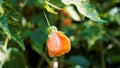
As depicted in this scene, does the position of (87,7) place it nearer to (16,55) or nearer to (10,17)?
(10,17)

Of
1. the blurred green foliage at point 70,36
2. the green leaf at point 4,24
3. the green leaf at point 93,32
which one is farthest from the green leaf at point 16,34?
the green leaf at point 93,32

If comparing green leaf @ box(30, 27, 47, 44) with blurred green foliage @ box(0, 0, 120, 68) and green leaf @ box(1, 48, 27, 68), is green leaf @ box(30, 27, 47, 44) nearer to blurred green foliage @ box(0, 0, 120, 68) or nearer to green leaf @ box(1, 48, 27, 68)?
blurred green foliage @ box(0, 0, 120, 68)

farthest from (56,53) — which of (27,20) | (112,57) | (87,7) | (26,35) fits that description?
(112,57)

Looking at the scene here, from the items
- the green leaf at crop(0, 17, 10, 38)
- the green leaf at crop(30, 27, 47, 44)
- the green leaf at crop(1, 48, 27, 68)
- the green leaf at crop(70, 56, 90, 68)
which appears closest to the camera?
the green leaf at crop(0, 17, 10, 38)

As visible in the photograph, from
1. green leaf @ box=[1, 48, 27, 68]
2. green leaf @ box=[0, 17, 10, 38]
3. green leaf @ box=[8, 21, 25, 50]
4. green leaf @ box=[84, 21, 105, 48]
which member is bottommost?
green leaf @ box=[84, 21, 105, 48]

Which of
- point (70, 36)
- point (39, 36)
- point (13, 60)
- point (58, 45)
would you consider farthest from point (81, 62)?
point (58, 45)

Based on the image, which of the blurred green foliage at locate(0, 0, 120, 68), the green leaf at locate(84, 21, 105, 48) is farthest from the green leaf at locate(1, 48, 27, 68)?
the green leaf at locate(84, 21, 105, 48)

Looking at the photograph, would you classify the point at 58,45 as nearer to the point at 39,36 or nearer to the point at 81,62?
the point at 39,36

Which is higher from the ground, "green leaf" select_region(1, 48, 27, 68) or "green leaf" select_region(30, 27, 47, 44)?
"green leaf" select_region(1, 48, 27, 68)
